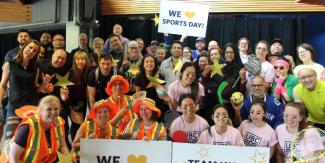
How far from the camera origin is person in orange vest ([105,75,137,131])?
471 centimetres

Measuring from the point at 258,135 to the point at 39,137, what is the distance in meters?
2.16

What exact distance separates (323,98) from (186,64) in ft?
5.23

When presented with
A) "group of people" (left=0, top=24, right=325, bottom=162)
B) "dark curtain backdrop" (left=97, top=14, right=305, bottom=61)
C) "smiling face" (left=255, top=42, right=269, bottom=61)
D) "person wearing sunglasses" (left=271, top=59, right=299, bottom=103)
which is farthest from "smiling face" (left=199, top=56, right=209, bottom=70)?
"dark curtain backdrop" (left=97, top=14, right=305, bottom=61)

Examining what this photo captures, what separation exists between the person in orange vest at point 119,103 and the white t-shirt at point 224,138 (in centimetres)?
85

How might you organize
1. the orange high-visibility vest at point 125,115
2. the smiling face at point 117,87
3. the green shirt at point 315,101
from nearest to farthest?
the green shirt at point 315,101 < the orange high-visibility vest at point 125,115 < the smiling face at point 117,87

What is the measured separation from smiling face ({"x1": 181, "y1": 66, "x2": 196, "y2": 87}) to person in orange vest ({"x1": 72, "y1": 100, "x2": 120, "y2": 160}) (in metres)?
1.06

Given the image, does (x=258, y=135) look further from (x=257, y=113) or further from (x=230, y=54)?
(x=230, y=54)

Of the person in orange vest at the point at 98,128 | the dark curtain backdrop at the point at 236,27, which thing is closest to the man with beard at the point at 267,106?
the person in orange vest at the point at 98,128

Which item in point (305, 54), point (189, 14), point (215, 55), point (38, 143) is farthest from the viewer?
point (189, 14)

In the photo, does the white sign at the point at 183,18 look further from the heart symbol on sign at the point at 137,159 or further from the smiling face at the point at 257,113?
the heart symbol on sign at the point at 137,159

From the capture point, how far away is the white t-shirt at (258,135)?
429 cm

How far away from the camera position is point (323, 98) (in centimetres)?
437

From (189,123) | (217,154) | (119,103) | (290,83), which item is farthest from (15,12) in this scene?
(217,154)

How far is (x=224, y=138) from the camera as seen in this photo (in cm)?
425
